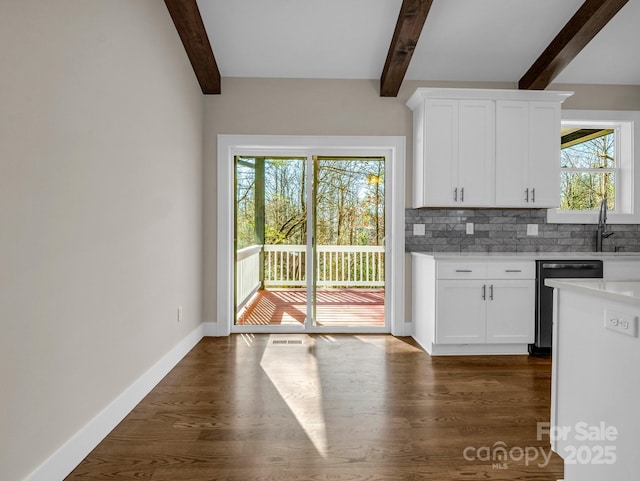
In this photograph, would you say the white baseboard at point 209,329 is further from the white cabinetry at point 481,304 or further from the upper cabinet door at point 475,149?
the upper cabinet door at point 475,149

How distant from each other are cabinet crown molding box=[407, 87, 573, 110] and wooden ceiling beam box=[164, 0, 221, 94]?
1.93 m

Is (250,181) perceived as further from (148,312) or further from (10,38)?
(10,38)

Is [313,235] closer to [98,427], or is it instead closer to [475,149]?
[475,149]

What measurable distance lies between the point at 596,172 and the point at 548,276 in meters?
1.55

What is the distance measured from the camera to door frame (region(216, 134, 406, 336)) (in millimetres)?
4102

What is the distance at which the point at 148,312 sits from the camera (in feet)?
9.09

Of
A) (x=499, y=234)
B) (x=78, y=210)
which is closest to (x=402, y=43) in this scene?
(x=499, y=234)

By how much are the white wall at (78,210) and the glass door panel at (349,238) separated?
162cm

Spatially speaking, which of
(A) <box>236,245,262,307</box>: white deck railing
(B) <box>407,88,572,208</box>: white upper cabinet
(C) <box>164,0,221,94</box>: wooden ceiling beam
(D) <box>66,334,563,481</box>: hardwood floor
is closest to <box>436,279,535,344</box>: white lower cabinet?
(D) <box>66,334,563,481</box>: hardwood floor

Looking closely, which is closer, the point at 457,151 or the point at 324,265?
the point at 457,151

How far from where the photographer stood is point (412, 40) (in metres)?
3.34

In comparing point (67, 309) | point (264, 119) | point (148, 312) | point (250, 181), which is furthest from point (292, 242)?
point (67, 309)

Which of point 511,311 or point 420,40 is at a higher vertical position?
point 420,40

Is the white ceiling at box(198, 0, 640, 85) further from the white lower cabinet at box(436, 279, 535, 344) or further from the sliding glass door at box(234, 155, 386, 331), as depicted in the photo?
the white lower cabinet at box(436, 279, 535, 344)
